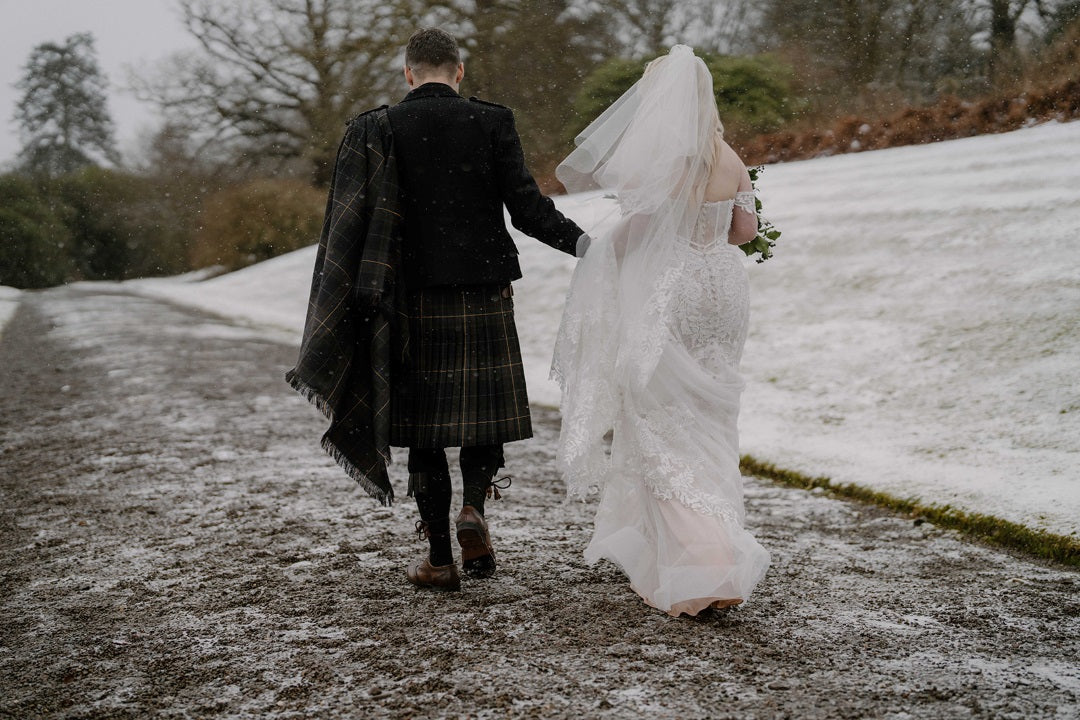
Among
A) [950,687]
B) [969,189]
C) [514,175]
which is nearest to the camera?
[950,687]

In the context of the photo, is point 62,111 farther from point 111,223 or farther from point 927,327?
point 927,327

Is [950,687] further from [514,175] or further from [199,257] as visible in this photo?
[199,257]

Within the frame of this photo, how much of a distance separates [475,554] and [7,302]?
81.5ft

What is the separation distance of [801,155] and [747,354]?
7765 mm

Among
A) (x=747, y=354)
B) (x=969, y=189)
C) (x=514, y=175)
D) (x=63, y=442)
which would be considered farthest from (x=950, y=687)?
(x=969, y=189)

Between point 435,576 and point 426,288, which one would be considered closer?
point 426,288

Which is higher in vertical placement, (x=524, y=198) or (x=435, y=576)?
(x=524, y=198)

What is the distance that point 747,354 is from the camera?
825cm

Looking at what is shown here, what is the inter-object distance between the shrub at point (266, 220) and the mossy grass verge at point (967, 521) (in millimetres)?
22347

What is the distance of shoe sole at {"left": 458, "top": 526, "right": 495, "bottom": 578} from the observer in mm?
3549

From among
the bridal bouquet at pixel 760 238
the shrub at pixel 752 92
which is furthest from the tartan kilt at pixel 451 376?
the shrub at pixel 752 92

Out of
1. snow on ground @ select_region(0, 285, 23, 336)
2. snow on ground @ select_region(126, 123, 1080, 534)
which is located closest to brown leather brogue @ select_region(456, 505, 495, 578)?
snow on ground @ select_region(126, 123, 1080, 534)

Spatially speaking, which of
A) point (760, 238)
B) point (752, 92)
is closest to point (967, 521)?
point (760, 238)

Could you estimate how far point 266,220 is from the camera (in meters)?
26.5
